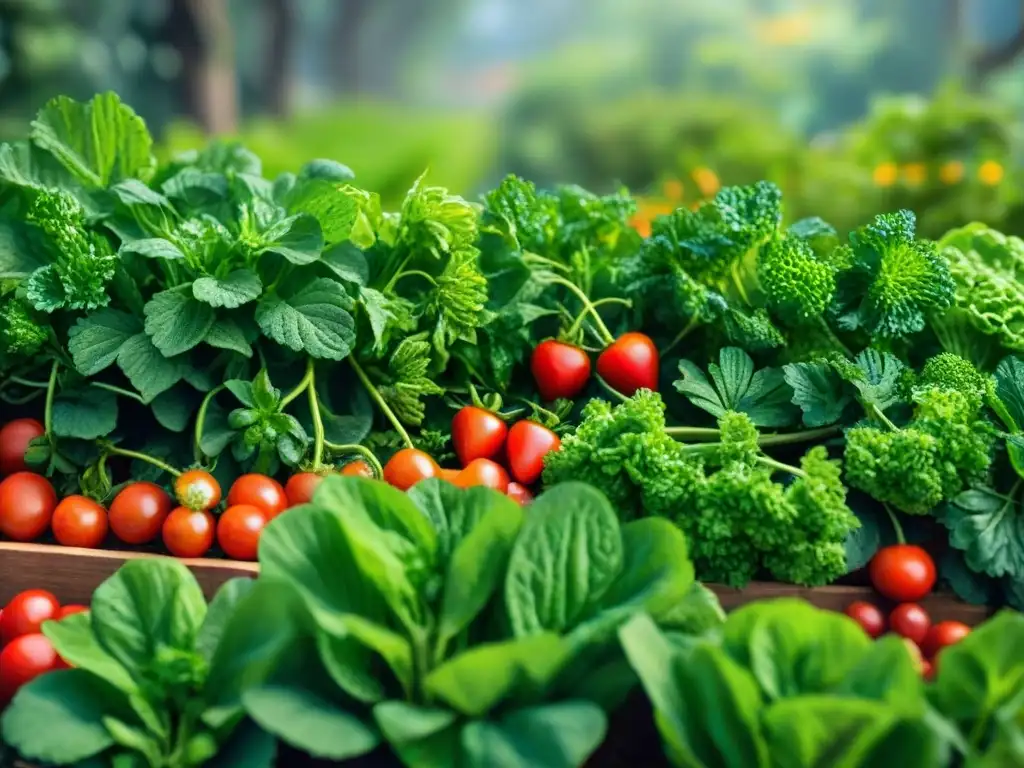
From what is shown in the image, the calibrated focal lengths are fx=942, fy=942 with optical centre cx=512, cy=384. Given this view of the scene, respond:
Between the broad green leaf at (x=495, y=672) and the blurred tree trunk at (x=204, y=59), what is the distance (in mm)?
3407

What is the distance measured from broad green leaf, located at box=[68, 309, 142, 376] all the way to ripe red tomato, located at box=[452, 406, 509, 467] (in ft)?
1.37

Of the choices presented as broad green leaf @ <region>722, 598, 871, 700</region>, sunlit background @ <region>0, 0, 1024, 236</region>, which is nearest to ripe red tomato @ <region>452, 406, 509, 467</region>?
broad green leaf @ <region>722, 598, 871, 700</region>

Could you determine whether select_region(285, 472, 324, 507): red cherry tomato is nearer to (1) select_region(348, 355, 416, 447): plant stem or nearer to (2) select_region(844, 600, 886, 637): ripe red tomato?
(1) select_region(348, 355, 416, 447): plant stem

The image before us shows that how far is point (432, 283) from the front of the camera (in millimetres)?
1202

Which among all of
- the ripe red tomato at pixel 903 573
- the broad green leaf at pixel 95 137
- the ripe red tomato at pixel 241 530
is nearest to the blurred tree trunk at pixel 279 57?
the broad green leaf at pixel 95 137

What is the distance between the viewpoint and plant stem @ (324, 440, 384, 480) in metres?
1.14

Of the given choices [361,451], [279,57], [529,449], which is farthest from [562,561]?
[279,57]

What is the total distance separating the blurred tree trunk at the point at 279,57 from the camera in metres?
5.46

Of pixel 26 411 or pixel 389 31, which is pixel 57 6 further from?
pixel 26 411

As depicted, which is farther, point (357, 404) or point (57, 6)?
point (57, 6)

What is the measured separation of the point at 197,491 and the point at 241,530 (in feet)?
0.25

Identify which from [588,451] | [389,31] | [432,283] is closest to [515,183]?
[432,283]

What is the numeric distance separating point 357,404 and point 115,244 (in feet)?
1.26

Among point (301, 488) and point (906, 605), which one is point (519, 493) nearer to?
point (301, 488)
